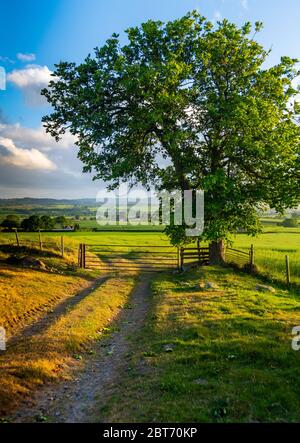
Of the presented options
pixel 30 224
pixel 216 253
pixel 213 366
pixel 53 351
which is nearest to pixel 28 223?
pixel 30 224

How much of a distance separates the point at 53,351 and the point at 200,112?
22.1 meters

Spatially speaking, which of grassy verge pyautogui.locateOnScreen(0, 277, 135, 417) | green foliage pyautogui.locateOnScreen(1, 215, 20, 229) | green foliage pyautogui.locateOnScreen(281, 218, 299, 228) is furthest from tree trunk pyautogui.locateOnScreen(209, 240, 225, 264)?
green foliage pyautogui.locateOnScreen(281, 218, 299, 228)

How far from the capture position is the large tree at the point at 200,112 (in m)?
26.5

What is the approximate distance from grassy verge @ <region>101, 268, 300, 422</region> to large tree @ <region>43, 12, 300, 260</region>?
34.0 feet

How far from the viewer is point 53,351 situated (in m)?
14.4

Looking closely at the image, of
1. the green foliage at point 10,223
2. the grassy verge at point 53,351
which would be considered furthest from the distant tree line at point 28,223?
the grassy verge at point 53,351

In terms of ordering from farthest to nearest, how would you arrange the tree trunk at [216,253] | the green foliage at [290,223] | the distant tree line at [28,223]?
the green foliage at [290,223], the distant tree line at [28,223], the tree trunk at [216,253]

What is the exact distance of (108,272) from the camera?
3762 cm

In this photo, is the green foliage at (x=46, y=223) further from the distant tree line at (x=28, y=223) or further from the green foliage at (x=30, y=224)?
the green foliage at (x=30, y=224)

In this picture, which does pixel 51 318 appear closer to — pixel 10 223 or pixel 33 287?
pixel 33 287

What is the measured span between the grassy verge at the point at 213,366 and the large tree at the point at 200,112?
10.4 m

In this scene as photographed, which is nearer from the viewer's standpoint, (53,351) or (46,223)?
(53,351)

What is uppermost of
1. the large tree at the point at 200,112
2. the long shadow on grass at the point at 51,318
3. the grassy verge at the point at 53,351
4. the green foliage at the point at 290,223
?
the large tree at the point at 200,112

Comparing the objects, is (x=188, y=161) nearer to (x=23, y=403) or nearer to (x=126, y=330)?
(x=126, y=330)
